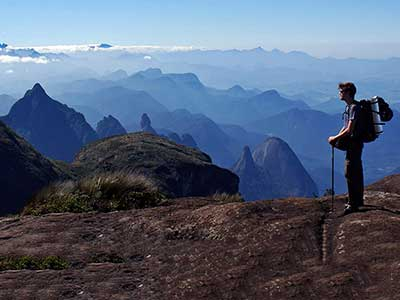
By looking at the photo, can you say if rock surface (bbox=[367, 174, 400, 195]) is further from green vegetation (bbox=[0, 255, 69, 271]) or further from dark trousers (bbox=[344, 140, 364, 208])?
green vegetation (bbox=[0, 255, 69, 271])

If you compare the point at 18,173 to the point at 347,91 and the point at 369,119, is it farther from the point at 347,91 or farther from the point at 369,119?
the point at 369,119

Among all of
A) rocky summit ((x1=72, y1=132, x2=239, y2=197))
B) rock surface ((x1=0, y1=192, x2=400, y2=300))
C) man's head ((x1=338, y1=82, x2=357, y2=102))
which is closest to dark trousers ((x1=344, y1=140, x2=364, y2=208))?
rock surface ((x1=0, y1=192, x2=400, y2=300))

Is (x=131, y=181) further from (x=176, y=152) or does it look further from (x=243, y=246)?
(x=176, y=152)

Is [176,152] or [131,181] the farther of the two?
[176,152]

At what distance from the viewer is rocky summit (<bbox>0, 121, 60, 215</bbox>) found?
338 feet

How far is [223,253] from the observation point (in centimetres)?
995

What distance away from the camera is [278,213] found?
1184 centimetres

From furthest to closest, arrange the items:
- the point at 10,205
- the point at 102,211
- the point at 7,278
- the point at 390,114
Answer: the point at 10,205 → the point at 102,211 → the point at 390,114 → the point at 7,278

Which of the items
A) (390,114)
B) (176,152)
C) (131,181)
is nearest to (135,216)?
(131,181)

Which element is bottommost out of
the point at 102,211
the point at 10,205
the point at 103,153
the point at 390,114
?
the point at 10,205

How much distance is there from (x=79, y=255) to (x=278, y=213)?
4784 mm

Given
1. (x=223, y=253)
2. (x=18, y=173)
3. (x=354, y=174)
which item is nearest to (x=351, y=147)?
(x=354, y=174)

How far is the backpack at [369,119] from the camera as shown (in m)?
11.1

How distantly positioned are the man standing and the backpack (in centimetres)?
10
